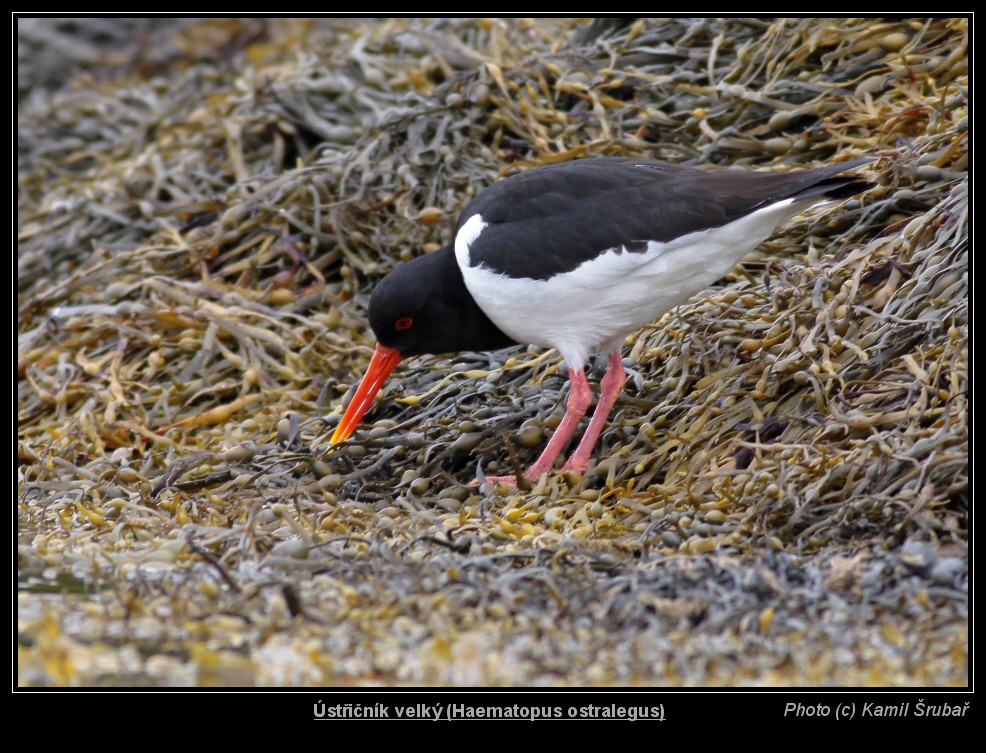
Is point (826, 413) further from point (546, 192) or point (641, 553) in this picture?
point (546, 192)

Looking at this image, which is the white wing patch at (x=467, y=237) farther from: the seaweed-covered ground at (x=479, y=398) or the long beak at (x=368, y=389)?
the seaweed-covered ground at (x=479, y=398)

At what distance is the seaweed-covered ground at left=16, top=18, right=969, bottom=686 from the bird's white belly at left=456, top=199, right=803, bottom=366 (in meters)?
0.39

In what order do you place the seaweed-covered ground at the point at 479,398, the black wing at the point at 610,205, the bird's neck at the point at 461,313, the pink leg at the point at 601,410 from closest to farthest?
the seaweed-covered ground at the point at 479,398 → the black wing at the point at 610,205 → the pink leg at the point at 601,410 → the bird's neck at the point at 461,313

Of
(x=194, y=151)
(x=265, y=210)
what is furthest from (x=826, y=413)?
(x=194, y=151)

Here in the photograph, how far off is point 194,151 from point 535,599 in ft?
15.9

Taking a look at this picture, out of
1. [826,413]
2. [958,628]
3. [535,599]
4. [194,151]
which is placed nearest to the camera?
Result: [958,628]

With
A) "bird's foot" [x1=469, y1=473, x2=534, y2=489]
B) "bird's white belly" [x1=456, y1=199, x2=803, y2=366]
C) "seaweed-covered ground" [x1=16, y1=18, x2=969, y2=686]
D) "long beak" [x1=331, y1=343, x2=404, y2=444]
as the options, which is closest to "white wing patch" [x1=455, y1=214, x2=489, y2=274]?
"bird's white belly" [x1=456, y1=199, x2=803, y2=366]

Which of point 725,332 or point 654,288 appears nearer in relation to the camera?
point 654,288

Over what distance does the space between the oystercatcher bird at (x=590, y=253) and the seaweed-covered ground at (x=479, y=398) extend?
353 mm

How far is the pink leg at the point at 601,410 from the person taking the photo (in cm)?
466

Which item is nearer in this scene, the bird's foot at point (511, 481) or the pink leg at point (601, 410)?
the bird's foot at point (511, 481)

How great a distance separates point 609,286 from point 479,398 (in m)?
1.00

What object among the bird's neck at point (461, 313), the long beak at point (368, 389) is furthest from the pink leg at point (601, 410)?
the long beak at point (368, 389)

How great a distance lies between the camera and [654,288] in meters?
4.50
